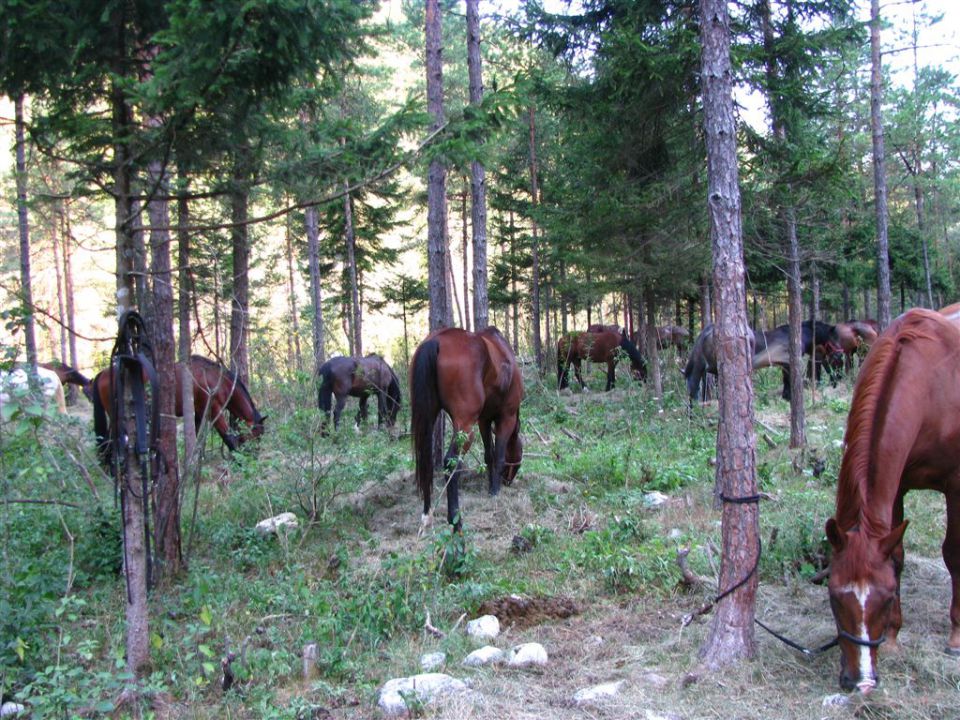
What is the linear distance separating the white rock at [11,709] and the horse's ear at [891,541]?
14.7 feet

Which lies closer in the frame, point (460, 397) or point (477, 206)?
point (460, 397)

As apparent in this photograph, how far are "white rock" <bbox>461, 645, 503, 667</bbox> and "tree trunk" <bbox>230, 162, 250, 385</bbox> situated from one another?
2.62m

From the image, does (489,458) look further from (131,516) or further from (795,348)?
(131,516)

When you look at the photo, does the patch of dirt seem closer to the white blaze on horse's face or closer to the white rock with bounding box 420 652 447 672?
the white rock with bounding box 420 652 447 672

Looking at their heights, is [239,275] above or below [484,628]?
above

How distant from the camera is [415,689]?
3.84 metres

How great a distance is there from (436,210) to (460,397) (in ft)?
11.1

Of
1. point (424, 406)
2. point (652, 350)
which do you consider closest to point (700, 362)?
point (652, 350)

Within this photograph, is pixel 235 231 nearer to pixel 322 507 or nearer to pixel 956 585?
pixel 322 507

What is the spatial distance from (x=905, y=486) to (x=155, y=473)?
4581mm

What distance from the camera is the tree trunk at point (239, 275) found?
535cm

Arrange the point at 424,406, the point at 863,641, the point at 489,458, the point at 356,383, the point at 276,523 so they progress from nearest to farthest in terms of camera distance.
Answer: the point at 863,641 → the point at 276,523 → the point at 424,406 → the point at 489,458 → the point at 356,383

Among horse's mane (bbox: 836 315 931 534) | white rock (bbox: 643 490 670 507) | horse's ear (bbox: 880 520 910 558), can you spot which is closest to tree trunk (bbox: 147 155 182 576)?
white rock (bbox: 643 490 670 507)

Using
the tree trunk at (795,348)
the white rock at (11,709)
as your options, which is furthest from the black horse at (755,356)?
the white rock at (11,709)
